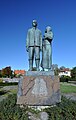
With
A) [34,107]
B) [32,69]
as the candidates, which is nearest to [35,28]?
[32,69]

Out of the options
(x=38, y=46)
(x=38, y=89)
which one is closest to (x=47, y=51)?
A: (x=38, y=46)

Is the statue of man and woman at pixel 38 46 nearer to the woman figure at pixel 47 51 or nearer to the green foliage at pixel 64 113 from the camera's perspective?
the woman figure at pixel 47 51

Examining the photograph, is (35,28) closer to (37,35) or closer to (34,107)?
(37,35)

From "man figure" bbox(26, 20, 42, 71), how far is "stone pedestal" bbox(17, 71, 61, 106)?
0.51m

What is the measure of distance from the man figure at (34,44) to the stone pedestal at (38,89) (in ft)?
1.68

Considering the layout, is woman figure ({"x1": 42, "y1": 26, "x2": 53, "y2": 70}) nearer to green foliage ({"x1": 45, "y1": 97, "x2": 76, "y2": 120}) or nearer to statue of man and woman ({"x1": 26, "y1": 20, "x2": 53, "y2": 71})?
statue of man and woman ({"x1": 26, "y1": 20, "x2": 53, "y2": 71})

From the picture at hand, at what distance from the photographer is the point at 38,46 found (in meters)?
9.47

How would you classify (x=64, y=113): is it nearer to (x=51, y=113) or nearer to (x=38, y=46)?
(x=51, y=113)

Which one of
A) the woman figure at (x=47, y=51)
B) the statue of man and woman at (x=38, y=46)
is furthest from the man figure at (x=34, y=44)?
the woman figure at (x=47, y=51)

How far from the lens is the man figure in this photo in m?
9.46

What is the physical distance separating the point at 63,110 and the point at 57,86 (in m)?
1.43

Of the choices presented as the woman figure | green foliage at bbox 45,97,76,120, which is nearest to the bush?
green foliage at bbox 45,97,76,120

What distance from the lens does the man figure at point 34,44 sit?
9.46m

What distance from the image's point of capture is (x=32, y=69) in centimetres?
944
